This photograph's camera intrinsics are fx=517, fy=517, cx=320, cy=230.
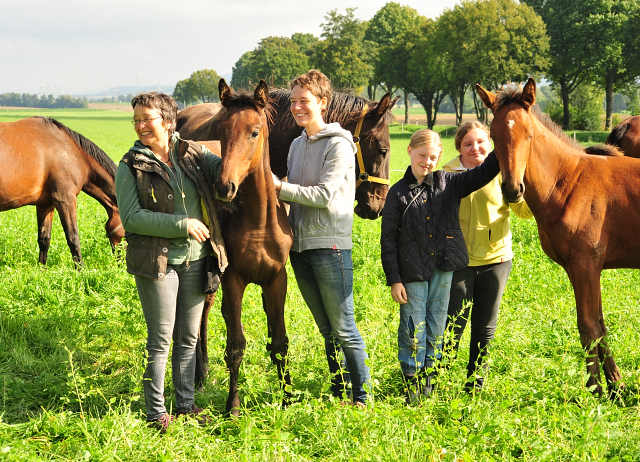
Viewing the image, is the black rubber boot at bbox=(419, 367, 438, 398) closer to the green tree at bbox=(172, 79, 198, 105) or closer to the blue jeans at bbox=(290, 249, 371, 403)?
the blue jeans at bbox=(290, 249, 371, 403)

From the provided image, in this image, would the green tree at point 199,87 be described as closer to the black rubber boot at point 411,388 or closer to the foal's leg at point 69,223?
the foal's leg at point 69,223

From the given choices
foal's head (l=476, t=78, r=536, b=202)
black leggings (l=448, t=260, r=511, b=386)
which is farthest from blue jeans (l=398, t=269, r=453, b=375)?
foal's head (l=476, t=78, r=536, b=202)

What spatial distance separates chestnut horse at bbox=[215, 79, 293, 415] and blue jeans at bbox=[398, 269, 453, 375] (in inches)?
32.9

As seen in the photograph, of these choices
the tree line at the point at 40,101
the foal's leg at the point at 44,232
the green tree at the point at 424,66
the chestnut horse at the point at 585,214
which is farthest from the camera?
the tree line at the point at 40,101

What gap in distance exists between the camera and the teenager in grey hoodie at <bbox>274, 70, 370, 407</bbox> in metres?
3.29

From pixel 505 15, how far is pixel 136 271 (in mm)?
43489

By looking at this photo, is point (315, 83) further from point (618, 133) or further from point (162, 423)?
point (618, 133)

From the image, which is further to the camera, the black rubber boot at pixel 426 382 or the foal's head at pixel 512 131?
the black rubber boot at pixel 426 382

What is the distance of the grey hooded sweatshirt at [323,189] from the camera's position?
10.6 ft

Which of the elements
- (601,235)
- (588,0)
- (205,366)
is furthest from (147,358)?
(588,0)

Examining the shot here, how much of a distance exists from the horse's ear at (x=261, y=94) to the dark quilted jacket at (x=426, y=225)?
1.07 metres

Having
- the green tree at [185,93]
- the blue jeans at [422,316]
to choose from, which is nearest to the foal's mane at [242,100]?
the blue jeans at [422,316]

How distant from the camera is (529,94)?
3412 mm

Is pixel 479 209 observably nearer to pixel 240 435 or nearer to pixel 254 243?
pixel 254 243
